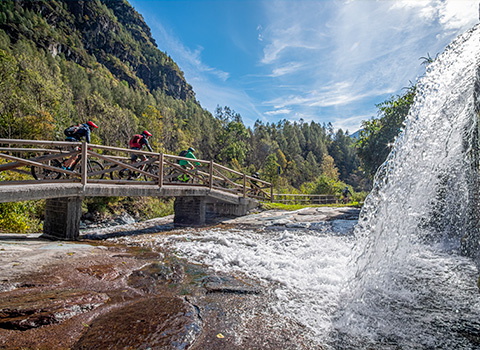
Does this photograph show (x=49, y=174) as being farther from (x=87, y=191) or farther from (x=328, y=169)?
(x=328, y=169)

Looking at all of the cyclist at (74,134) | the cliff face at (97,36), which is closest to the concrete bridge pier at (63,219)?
the cyclist at (74,134)

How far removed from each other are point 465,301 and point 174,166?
8.41 m

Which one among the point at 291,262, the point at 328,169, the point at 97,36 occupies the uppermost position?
the point at 97,36

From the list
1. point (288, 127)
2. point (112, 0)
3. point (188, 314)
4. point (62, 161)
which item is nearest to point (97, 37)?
point (112, 0)

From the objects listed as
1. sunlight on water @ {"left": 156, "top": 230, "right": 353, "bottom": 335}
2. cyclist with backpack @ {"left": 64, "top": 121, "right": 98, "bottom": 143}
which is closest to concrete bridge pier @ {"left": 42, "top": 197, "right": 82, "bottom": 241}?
cyclist with backpack @ {"left": 64, "top": 121, "right": 98, "bottom": 143}

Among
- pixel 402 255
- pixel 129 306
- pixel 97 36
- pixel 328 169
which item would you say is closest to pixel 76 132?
pixel 129 306

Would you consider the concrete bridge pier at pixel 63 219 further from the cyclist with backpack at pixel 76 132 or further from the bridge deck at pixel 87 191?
the cyclist with backpack at pixel 76 132

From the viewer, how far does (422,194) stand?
5773 millimetres

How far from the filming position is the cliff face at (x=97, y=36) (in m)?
73.9

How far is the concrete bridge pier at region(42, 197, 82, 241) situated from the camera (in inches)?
271

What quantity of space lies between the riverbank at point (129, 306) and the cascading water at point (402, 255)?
1.26 feet

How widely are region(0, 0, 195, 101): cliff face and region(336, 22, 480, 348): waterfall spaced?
89.4 meters

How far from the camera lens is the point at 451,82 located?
15.9 ft

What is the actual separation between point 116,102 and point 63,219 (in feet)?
197
